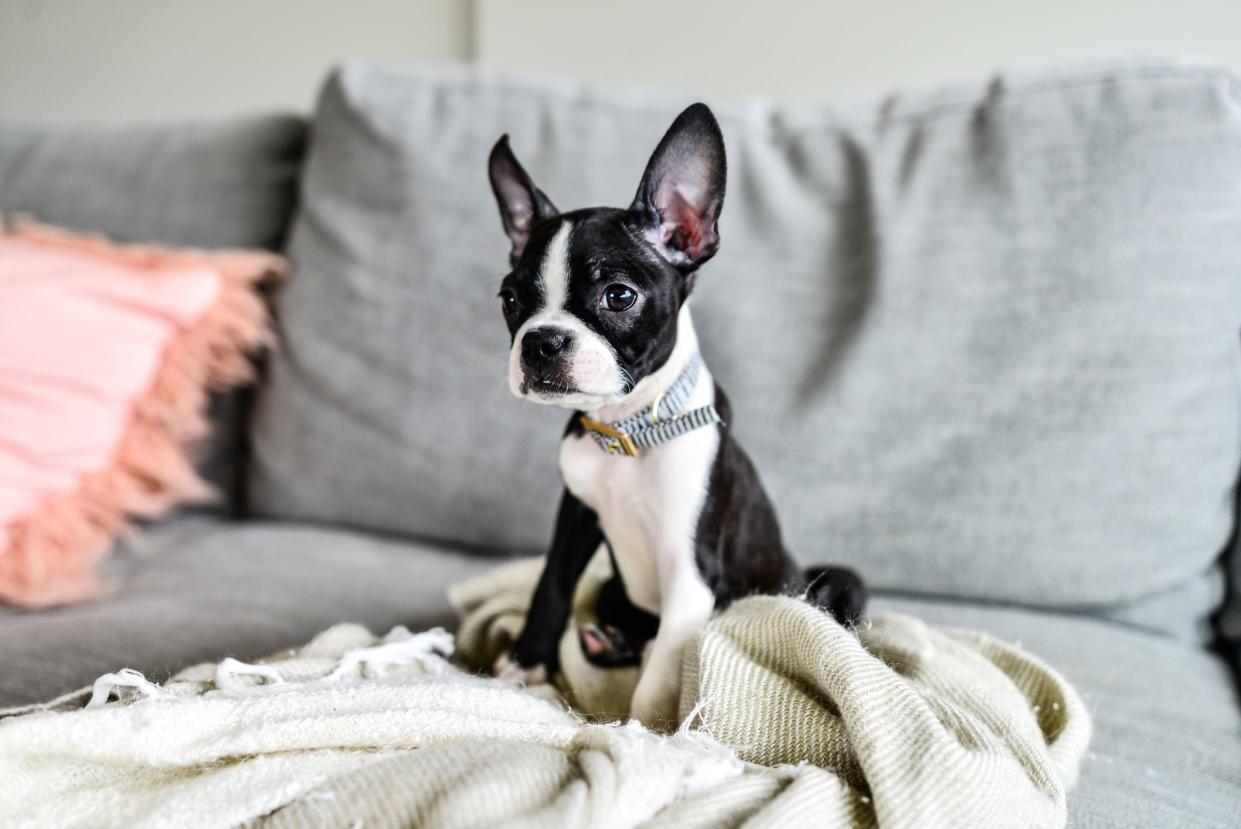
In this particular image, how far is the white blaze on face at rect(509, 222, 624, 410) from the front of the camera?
2.24 ft

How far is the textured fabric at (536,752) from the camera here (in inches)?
21.0

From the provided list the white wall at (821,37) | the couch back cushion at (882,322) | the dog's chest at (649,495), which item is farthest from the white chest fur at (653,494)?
the white wall at (821,37)

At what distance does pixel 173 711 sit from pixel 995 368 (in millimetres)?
991

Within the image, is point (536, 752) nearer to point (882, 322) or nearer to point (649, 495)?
point (649, 495)

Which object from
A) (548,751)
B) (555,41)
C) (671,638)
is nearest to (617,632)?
(671,638)

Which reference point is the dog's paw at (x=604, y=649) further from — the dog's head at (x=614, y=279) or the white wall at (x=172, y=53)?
the white wall at (x=172, y=53)

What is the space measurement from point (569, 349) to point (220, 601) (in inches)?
25.5

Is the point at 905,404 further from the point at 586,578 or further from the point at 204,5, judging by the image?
the point at 204,5

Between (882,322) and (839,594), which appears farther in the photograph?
(882,322)

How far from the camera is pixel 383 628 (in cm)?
101

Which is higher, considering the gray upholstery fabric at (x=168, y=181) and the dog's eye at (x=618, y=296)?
the gray upholstery fabric at (x=168, y=181)

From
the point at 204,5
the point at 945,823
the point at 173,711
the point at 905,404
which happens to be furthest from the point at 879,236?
the point at 204,5

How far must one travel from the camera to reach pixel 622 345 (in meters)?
0.71

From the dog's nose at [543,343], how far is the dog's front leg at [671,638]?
0.20 meters
